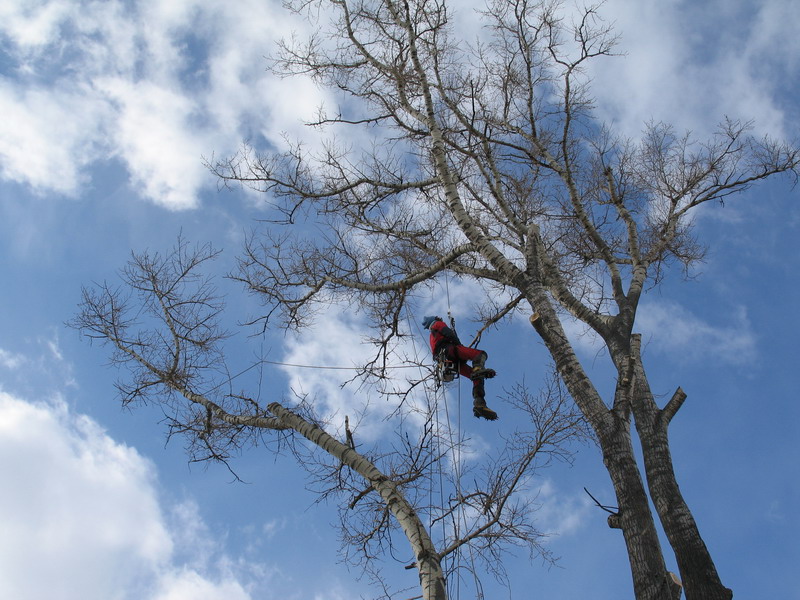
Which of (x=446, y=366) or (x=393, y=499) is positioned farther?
(x=446, y=366)

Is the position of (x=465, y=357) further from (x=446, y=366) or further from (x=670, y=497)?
(x=670, y=497)

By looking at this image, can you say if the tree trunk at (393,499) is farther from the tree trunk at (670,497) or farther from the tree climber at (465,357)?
the tree trunk at (670,497)

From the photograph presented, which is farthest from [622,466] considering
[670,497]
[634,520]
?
[670,497]

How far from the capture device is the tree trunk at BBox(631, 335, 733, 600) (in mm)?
4434

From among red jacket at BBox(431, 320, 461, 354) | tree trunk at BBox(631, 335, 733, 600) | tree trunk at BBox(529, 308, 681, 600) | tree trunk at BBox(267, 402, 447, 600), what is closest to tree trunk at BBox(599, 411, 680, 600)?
tree trunk at BBox(529, 308, 681, 600)

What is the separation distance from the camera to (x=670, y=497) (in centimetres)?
489

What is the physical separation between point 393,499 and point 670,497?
7.02 feet

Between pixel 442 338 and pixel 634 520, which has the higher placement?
pixel 442 338

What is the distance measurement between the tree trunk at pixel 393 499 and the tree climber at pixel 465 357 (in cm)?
125

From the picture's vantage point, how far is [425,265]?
7.87 meters

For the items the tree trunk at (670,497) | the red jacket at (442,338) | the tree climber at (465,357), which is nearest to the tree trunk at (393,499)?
the tree climber at (465,357)

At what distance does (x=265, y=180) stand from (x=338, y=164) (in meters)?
0.95

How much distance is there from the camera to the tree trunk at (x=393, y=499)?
4410mm

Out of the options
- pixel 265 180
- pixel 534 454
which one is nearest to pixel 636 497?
pixel 534 454
